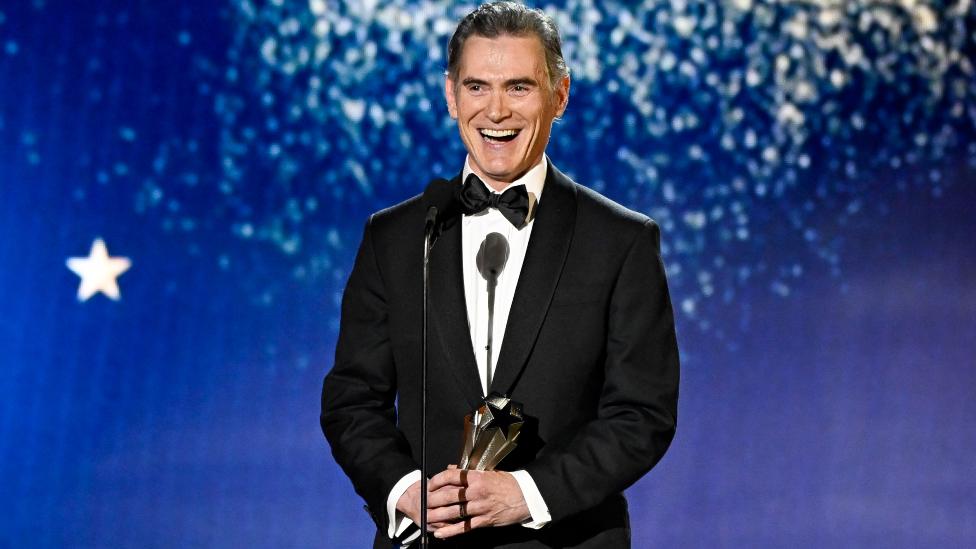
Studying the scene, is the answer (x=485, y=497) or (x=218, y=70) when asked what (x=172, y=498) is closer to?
(x=218, y=70)

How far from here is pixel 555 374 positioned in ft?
6.58

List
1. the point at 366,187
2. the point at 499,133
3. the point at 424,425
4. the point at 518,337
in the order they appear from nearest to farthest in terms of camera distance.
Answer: the point at 424,425, the point at 518,337, the point at 499,133, the point at 366,187

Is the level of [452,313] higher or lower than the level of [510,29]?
lower

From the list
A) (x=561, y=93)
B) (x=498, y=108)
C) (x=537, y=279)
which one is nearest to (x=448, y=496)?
(x=537, y=279)

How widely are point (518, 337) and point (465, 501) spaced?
0.30 meters

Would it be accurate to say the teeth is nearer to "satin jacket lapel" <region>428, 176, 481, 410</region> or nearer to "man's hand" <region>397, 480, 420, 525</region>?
"satin jacket lapel" <region>428, 176, 481, 410</region>

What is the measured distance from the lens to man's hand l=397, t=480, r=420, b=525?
6.25 ft

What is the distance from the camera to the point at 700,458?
3.83 metres

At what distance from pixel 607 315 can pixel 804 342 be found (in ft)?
6.38

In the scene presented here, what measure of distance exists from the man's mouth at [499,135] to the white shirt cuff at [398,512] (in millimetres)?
589

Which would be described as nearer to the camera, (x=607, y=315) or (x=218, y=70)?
(x=607, y=315)

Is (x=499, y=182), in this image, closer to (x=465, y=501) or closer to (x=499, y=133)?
(x=499, y=133)

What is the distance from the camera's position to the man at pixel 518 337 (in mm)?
1962

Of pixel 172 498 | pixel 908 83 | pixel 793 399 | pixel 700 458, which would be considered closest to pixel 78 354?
pixel 172 498
